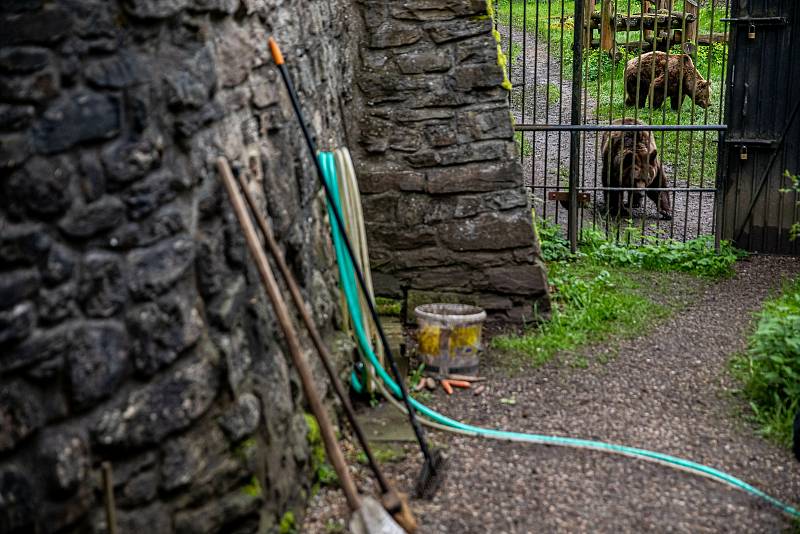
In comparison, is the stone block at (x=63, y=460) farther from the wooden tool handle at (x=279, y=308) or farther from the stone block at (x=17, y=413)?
the wooden tool handle at (x=279, y=308)

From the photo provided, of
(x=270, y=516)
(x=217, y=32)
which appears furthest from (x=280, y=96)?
(x=270, y=516)

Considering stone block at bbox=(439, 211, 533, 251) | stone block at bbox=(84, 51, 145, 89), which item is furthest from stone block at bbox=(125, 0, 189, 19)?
stone block at bbox=(439, 211, 533, 251)

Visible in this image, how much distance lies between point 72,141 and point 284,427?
54.2 inches

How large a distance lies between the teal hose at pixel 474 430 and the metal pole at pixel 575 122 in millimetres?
3219

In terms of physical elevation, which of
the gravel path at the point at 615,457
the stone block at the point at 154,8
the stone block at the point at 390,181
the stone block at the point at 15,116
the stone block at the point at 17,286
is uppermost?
the stone block at the point at 154,8

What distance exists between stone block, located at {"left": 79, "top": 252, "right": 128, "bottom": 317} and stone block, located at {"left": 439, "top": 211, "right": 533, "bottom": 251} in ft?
11.4

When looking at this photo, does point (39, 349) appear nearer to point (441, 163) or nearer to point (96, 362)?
point (96, 362)

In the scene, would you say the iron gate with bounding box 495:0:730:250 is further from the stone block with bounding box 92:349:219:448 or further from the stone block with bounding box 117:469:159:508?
the stone block with bounding box 117:469:159:508

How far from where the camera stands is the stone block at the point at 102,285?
8.45 ft

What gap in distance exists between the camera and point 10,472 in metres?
2.38

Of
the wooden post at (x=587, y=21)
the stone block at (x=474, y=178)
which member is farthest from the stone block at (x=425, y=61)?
the wooden post at (x=587, y=21)

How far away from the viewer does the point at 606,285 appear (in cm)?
673

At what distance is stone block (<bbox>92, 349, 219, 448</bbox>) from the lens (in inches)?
104

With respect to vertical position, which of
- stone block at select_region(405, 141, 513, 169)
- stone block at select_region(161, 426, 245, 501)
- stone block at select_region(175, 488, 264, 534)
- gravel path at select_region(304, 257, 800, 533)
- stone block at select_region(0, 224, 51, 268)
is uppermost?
stone block at select_region(0, 224, 51, 268)
